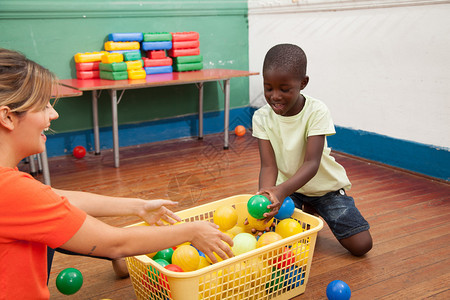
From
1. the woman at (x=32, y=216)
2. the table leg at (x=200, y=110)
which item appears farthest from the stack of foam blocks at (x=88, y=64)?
the woman at (x=32, y=216)

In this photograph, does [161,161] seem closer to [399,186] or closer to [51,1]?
[51,1]

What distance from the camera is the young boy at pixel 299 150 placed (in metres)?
1.90

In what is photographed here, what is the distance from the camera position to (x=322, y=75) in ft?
13.4

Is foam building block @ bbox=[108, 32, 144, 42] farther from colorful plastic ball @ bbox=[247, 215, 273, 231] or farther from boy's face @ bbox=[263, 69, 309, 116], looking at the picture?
colorful plastic ball @ bbox=[247, 215, 273, 231]

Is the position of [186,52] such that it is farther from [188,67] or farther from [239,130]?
[239,130]

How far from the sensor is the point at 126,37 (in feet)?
13.1

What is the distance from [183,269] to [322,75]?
114 inches

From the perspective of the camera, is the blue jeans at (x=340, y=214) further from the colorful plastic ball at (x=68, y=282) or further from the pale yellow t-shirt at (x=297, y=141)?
the colorful plastic ball at (x=68, y=282)

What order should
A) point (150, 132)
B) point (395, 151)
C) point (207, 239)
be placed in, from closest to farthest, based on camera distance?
point (207, 239)
point (395, 151)
point (150, 132)

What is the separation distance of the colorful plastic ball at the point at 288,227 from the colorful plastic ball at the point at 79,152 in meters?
2.57

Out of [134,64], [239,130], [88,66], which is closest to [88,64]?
[88,66]

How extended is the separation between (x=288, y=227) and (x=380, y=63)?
218 centimetres

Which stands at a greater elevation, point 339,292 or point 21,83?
point 21,83

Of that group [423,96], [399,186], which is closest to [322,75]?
[423,96]
